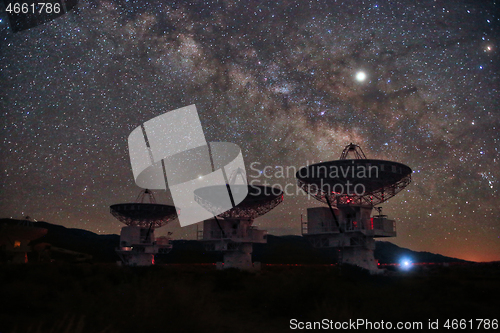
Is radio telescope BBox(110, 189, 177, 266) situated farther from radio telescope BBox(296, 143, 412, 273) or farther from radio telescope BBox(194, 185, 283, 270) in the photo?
radio telescope BBox(296, 143, 412, 273)

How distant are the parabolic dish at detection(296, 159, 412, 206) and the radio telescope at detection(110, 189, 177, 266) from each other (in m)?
19.7

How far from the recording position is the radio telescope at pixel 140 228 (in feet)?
129

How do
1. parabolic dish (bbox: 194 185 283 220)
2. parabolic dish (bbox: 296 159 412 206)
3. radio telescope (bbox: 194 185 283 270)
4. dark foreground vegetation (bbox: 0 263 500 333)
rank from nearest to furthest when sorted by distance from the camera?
dark foreground vegetation (bbox: 0 263 500 333), parabolic dish (bbox: 296 159 412 206), parabolic dish (bbox: 194 185 283 220), radio telescope (bbox: 194 185 283 270)

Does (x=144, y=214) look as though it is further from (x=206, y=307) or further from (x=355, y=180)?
(x=206, y=307)

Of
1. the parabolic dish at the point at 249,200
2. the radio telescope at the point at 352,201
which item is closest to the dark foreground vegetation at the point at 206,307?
the radio telescope at the point at 352,201

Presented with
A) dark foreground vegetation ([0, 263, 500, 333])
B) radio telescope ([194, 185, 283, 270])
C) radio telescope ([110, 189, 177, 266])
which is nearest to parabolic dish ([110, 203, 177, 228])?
radio telescope ([110, 189, 177, 266])

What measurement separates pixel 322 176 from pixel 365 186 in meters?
3.04

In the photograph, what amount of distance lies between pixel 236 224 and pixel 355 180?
13.1m

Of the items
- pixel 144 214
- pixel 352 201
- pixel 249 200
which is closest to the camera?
pixel 352 201

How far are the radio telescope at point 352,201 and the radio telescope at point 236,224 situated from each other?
6627mm

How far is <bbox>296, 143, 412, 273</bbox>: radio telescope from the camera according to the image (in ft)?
78.5

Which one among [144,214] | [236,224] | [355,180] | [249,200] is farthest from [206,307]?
[144,214]

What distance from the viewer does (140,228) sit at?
4209 centimetres

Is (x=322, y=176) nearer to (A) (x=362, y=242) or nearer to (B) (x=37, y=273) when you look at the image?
(A) (x=362, y=242)
